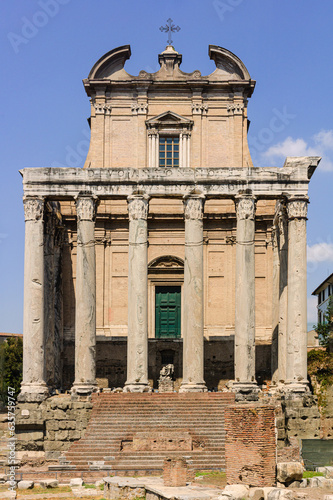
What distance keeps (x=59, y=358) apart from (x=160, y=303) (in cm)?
619

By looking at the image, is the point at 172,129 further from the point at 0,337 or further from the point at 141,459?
the point at 0,337

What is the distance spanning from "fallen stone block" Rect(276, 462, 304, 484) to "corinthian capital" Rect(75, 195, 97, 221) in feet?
58.8

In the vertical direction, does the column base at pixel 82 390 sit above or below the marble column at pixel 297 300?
below

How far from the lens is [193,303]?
39875 millimetres

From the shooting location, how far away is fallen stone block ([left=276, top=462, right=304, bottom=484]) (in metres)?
26.2

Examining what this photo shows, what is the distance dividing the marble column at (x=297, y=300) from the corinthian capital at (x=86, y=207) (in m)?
9.36

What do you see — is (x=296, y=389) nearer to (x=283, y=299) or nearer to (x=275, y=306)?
(x=283, y=299)

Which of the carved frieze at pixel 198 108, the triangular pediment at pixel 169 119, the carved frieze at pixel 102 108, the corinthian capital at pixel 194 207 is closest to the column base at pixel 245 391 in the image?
the corinthian capital at pixel 194 207

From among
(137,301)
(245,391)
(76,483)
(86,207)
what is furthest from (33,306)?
(76,483)

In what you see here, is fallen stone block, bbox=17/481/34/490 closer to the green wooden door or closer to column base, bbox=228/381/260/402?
column base, bbox=228/381/260/402

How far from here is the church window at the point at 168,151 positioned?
47562mm

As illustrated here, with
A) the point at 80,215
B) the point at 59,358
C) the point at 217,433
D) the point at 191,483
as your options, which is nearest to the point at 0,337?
the point at 59,358

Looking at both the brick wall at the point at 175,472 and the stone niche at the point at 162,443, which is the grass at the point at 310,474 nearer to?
the brick wall at the point at 175,472

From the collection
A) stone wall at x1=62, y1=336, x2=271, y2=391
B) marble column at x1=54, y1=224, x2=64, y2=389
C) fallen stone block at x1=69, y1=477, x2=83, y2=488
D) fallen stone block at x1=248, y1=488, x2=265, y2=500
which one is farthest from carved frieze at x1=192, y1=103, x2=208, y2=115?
fallen stone block at x1=248, y1=488, x2=265, y2=500
